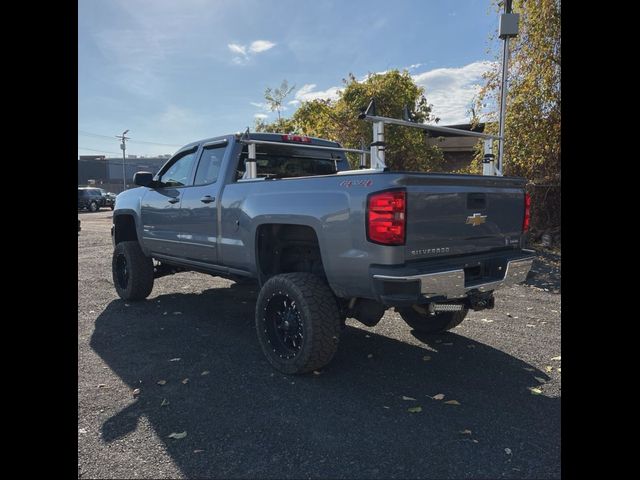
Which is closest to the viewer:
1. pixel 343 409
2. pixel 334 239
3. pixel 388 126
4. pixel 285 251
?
pixel 343 409

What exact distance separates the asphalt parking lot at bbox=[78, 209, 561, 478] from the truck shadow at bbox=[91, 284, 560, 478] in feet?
0.03

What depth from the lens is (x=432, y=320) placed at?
15.4ft

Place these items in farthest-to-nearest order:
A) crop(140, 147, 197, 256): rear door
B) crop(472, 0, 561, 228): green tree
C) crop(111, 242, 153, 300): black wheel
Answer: crop(472, 0, 561, 228): green tree
crop(111, 242, 153, 300): black wheel
crop(140, 147, 197, 256): rear door

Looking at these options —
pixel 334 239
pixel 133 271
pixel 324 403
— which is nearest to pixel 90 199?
pixel 133 271

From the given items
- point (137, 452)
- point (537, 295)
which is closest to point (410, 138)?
point (537, 295)

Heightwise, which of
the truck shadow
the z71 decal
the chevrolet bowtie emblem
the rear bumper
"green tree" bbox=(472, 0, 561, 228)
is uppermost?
"green tree" bbox=(472, 0, 561, 228)

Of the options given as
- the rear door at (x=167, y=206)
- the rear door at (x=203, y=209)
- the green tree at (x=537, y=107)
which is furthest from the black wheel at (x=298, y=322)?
the green tree at (x=537, y=107)

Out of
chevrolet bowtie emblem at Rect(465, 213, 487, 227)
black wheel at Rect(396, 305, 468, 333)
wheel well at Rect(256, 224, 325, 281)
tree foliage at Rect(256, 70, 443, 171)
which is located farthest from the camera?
tree foliage at Rect(256, 70, 443, 171)

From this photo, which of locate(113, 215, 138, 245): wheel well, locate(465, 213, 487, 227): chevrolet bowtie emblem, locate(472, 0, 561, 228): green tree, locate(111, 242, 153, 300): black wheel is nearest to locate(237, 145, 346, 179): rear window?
locate(465, 213, 487, 227): chevrolet bowtie emblem

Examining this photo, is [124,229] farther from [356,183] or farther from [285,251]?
[356,183]

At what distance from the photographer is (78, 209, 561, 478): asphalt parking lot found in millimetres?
2520

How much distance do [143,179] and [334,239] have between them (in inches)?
123

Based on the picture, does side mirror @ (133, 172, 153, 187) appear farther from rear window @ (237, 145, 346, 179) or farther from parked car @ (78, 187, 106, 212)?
parked car @ (78, 187, 106, 212)
